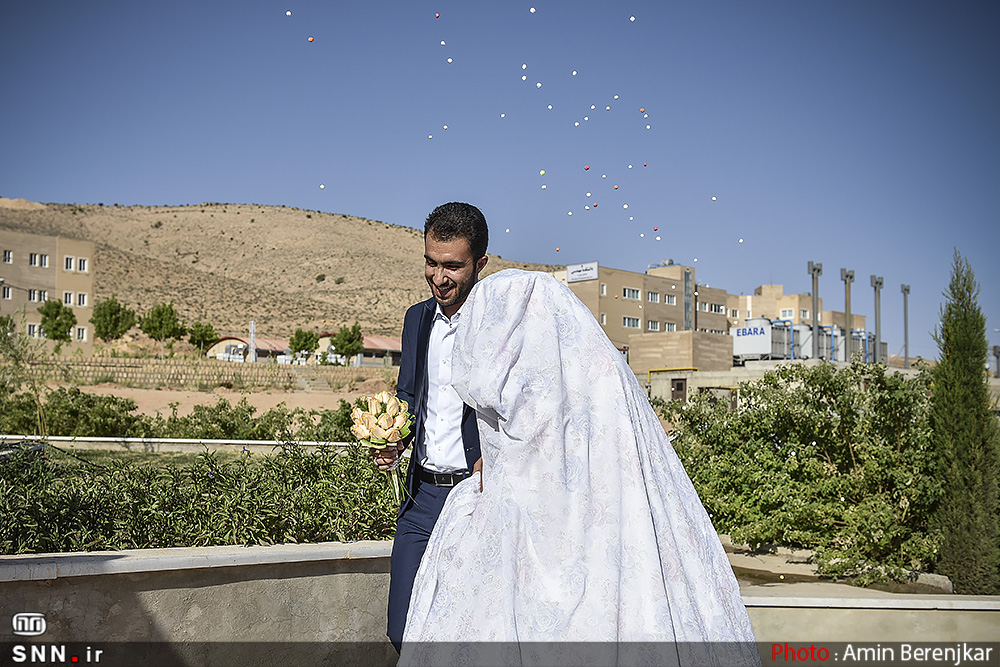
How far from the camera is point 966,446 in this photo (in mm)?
5855

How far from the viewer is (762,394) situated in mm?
7352

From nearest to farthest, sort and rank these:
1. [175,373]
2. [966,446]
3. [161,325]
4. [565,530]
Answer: [565,530] → [966,446] → [175,373] → [161,325]

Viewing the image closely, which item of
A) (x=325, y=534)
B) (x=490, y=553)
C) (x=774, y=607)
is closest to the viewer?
(x=490, y=553)

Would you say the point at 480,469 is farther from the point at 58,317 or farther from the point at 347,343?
the point at 347,343

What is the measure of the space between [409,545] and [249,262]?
10770 centimetres

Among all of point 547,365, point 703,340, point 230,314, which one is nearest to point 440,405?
point 547,365

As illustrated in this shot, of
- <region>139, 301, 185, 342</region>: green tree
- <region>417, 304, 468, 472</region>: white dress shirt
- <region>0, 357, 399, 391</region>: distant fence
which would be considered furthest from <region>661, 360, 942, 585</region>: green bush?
<region>139, 301, 185, 342</region>: green tree

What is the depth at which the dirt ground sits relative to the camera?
2761 cm

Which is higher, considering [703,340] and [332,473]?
[703,340]

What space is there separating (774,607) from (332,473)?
259 centimetres

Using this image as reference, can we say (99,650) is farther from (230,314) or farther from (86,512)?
(230,314)

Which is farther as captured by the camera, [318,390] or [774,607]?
[318,390]

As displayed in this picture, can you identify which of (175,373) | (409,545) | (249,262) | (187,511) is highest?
(249,262)

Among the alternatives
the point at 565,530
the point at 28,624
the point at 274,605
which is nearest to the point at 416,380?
the point at 565,530
